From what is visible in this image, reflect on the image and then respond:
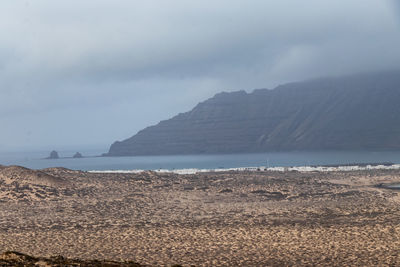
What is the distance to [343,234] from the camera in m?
18.5

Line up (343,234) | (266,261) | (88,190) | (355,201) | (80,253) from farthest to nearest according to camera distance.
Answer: (88,190) → (355,201) → (343,234) → (80,253) → (266,261)

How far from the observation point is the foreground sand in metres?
15.6

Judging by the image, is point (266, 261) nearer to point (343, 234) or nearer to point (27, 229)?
point (343, 234)

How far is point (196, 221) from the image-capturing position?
888 inches

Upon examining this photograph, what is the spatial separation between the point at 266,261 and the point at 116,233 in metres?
7.53

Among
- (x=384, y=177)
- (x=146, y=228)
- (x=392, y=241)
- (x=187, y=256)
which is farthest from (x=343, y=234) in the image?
(x=384, y=177)

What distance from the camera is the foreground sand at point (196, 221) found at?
616 inches

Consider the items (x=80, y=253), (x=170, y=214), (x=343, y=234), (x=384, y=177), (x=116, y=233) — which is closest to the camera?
(x=80, y=253)

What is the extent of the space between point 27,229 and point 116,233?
4.02m

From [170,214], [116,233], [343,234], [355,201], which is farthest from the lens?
[355,201]

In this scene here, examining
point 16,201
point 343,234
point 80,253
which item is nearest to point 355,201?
point 343,234

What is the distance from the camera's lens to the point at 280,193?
33938mm

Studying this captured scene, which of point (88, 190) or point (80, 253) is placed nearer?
point (80, 253)

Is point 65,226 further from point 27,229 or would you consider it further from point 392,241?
point 392,241
